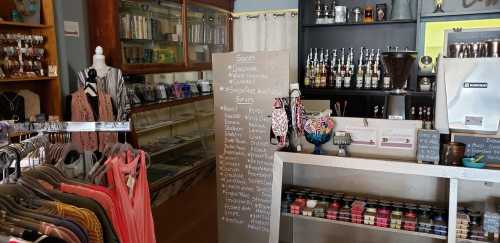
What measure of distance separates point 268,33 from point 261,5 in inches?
14.4

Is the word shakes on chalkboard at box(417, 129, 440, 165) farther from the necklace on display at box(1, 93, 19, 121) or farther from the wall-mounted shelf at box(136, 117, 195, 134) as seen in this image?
the wall-mounted shelf at box(136, 117, 195, 134)

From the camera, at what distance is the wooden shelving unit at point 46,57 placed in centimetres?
264

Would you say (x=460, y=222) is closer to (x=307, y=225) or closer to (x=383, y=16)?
(x=307, y=225)

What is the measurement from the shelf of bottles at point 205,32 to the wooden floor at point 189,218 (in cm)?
146

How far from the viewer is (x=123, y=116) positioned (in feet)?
10.3

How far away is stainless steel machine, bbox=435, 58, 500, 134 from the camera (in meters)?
1.91

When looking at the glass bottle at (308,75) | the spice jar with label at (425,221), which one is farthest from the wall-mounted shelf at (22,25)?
the spice jar with label at (425,221)

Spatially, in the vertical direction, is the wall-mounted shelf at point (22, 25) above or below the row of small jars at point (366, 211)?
above

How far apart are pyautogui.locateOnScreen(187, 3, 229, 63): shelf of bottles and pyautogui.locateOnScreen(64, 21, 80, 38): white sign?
148 cm

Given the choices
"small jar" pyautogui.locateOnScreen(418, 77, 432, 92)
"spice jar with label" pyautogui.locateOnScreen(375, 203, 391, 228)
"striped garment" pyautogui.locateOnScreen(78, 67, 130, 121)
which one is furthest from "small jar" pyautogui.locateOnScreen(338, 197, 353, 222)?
"small jar" pyautogui.locateOnScreen(418, 77, 432, 92)

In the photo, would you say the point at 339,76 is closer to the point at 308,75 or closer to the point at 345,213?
the point at 308,75

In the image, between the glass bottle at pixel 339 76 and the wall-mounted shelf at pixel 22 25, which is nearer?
the wall-mounted shelf at pixel 22 25

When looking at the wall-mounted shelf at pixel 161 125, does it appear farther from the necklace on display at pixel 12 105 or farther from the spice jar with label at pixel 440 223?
the spice jar with label at pixel 440 223

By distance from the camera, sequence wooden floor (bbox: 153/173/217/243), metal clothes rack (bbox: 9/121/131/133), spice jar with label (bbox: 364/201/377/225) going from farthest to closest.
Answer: wooden floor (bbox: 153/173/217/243) < spice jar with label (bbox: 364/201/377/225) < metal clothes rack (bbox: 9/121/131/133)
